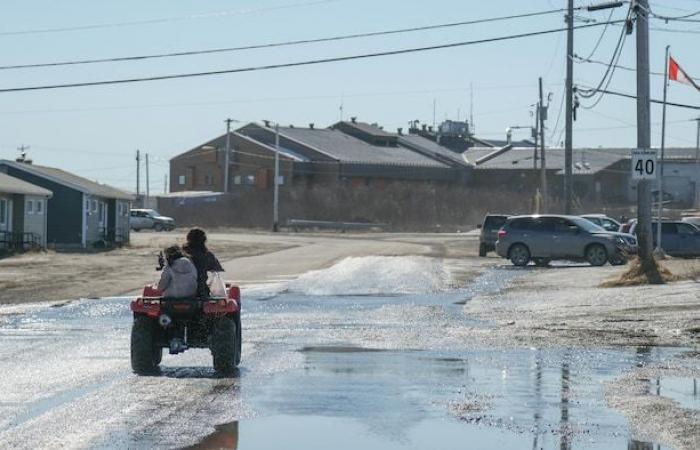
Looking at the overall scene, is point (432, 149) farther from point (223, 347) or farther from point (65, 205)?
point (223, 347)

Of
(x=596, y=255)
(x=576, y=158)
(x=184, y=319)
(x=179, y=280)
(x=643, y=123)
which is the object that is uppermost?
(x=576, y=158)

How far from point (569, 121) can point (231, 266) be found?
16.2 metres

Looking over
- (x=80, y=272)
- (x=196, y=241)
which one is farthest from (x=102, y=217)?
(x=196, y=241)

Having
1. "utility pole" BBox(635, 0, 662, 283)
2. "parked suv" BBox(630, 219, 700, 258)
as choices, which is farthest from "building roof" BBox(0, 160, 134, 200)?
"utility pole" BBox(635, 0, 662, 283)

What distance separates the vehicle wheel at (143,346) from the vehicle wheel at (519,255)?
100 ft

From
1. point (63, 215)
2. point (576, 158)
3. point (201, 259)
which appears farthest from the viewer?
point (576, 158)

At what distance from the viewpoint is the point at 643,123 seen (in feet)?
102

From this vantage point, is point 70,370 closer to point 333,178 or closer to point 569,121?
point 569,121

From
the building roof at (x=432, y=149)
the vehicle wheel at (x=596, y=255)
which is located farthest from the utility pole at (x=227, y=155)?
the vehicle wheel at (x=596, y=255)

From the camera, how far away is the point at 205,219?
352ft

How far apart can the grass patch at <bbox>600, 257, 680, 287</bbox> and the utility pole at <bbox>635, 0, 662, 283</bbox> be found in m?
0.04

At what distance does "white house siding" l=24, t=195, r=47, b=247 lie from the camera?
56.5 meters

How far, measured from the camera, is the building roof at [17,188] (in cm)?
5200

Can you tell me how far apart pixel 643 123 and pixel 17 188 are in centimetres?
3013
